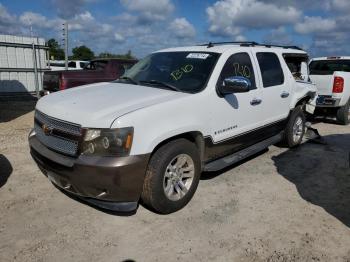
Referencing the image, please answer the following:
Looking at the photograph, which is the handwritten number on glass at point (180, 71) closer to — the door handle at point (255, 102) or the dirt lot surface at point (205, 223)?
the door handle at point (255, 102)

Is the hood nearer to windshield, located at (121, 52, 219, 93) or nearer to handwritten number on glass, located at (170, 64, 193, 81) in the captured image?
windshield, located at (121, 52, 219, 93)

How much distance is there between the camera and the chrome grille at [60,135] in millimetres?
3543

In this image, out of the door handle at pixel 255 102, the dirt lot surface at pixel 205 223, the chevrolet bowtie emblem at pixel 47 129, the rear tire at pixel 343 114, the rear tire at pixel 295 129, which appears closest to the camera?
the dirt lot surface at pixel 205 223

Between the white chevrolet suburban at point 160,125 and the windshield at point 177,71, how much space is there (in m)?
0.01

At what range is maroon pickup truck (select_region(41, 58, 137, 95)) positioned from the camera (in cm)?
977

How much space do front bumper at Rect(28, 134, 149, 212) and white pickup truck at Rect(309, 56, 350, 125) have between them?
270 inches

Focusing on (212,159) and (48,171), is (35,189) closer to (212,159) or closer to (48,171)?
(48,171)

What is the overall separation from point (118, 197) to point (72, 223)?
70 cm

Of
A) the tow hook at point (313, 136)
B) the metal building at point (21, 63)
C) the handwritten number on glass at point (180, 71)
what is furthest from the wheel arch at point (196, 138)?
the metal building at point (21, 63)

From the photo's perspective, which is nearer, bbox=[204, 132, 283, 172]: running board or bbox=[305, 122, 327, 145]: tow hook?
bbox=[204, 132, 283, 172]: running board

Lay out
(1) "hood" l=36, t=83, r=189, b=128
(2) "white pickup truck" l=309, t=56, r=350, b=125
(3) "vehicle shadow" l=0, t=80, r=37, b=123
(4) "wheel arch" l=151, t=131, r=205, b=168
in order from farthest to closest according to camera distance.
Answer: (3) "vehicle shadow" l=0, t=80, r=37, b=123, (2) "white pickup truck" l=309, t=56, r=350, b=125, (4) "wheel arch" l=151, t=131, r=205, b=168, (1) "hood" l=36, t=83, r=189, b=128

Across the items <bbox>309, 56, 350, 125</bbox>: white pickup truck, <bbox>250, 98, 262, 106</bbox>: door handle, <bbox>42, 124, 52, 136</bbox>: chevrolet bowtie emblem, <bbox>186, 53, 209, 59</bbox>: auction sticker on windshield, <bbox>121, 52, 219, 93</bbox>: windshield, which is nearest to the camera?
<bbox>42, 124, 52, 136</bbox>: chevrolet bowtie emblem

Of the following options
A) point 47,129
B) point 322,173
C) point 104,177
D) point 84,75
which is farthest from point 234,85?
point 84,75

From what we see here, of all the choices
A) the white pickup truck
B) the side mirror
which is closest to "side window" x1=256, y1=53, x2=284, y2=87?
the side mirror
